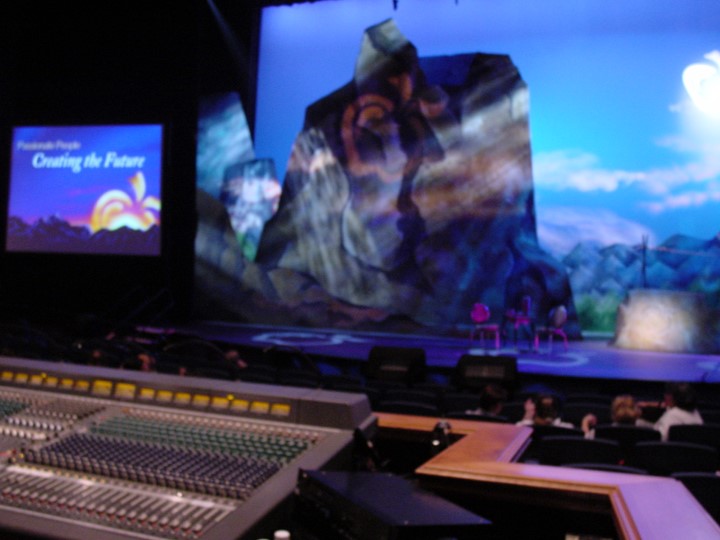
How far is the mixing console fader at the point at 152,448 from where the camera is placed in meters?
1.40

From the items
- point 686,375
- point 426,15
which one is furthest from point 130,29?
point 686,375

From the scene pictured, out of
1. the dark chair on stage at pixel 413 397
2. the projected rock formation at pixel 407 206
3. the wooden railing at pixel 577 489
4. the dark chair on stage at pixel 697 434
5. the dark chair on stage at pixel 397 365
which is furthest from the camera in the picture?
the projected rock formation at pixel 407 206

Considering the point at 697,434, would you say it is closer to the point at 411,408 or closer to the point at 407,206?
the point at 411,408

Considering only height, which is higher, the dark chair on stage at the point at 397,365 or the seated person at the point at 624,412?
the seated person at the point at 624,412

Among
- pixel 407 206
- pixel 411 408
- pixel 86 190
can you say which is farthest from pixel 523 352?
pixel 86 190

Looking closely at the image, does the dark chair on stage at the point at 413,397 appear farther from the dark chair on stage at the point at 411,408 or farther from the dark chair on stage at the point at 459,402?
the dark chair on stage at the point at 411,408

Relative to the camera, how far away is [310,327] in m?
13.0

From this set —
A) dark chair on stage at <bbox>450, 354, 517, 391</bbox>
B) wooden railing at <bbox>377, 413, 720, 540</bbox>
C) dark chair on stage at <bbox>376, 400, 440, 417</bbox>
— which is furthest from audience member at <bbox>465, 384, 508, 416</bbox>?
wooden railing at <bbox>377, 413, 720, 540</bbox>

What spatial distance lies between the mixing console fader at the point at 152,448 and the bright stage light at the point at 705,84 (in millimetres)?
10650

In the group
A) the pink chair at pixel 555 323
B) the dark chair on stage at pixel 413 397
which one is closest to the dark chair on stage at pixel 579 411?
the dark chair on stage at pixel 413 397

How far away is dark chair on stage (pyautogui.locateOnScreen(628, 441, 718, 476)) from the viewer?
12.5ft

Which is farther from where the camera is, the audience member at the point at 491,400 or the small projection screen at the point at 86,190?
the small projection screen at the point at 86,190

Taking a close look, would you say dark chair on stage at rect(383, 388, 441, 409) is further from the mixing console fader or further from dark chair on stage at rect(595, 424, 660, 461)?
the mixing console fader

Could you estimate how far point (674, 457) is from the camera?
384 cm
